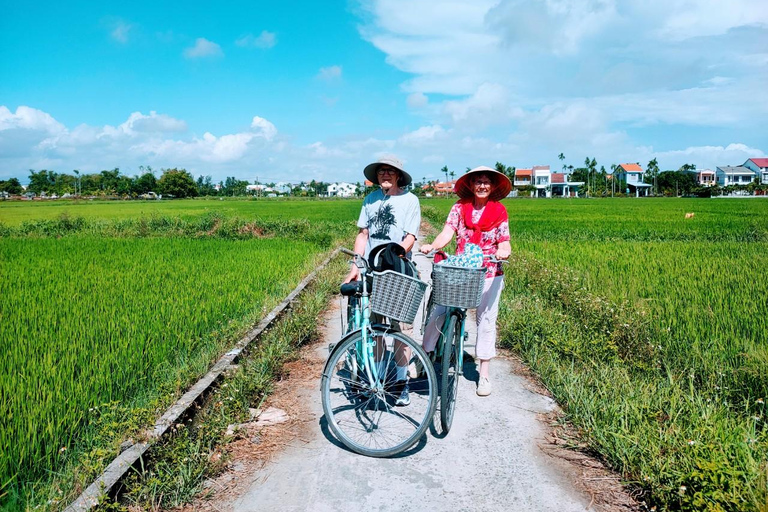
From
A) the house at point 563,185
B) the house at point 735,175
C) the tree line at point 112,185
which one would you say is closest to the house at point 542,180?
the house at point 563,185

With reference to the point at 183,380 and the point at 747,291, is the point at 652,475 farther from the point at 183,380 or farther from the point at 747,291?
the point at 747,291

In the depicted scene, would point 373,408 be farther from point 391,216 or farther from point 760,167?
point 760,167

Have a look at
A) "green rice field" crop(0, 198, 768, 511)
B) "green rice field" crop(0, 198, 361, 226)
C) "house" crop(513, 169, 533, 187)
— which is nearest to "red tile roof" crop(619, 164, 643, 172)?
"house" crop(513, 169, 533, 187)

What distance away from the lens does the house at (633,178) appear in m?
98.1

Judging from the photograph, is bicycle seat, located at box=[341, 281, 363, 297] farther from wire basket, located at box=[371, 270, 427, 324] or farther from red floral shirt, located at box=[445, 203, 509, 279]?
red floral shirt, located at box=[445, 203, 509, 279]

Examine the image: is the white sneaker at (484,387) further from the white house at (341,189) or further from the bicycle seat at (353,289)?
the white house at (341,189)

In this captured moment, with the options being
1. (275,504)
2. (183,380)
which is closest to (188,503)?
(275,504)

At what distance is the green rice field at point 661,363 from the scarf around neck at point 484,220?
137 centimetres

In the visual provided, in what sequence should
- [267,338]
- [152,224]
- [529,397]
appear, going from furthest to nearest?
[152,224], [267,338], [529,397]

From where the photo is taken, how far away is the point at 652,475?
110 inches

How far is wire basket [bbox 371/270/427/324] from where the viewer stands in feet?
10.1

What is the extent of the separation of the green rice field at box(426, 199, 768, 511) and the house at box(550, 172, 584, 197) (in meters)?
96.0

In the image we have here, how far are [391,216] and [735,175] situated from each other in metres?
119

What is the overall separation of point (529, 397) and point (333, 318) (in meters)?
3.43
